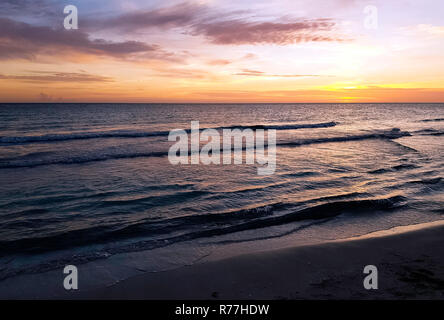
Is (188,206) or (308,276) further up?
(188,206)

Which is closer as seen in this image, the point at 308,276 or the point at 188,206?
the point at 308,276

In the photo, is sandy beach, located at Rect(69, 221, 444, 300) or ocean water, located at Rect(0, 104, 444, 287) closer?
sandy beach, located at Rect(69, 221, 444, 300)

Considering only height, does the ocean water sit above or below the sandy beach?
above

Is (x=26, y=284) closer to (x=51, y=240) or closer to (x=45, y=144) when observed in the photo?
(x=51, y=240)

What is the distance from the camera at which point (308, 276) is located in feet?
16.2

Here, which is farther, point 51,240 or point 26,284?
point 51,240

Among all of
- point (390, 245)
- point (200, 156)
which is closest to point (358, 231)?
point (390, 245)

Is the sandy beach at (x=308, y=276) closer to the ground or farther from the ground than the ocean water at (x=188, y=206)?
closer to the ground

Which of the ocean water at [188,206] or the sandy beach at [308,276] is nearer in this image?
the sandy beach at [308,276]

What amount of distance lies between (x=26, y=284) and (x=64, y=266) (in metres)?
0.68

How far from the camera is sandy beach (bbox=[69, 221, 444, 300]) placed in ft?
14.4

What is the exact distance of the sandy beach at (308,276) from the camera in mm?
4387
